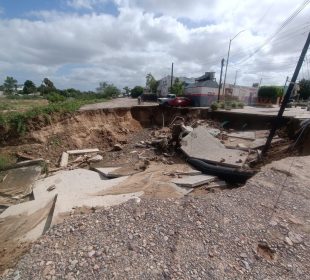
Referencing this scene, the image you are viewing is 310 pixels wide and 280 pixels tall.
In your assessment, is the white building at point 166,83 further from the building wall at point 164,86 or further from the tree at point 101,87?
the tree at point 101,87

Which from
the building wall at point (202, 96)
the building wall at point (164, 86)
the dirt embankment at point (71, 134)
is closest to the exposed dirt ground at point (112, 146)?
the dirt embankment at point (71, 134)

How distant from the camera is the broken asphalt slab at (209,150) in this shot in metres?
9.09

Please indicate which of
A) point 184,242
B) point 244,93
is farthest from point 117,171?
point 244,93

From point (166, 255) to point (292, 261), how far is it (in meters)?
2.25

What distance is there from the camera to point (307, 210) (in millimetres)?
5250

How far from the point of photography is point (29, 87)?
5628 cm

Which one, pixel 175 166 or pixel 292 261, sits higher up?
pixel 292 261

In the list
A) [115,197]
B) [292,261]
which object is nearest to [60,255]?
[115,197]

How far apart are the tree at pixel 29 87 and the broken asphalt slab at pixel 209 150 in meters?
54.9

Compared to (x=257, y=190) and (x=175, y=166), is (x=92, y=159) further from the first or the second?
(x=257, y=190)

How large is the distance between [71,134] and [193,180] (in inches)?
343

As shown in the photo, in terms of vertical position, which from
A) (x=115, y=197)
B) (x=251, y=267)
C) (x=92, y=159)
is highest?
(x=251, y=267)

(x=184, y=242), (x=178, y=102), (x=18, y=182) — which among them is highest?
(x=178, y=102)

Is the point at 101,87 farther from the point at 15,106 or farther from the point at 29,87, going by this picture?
the point at 15,106
